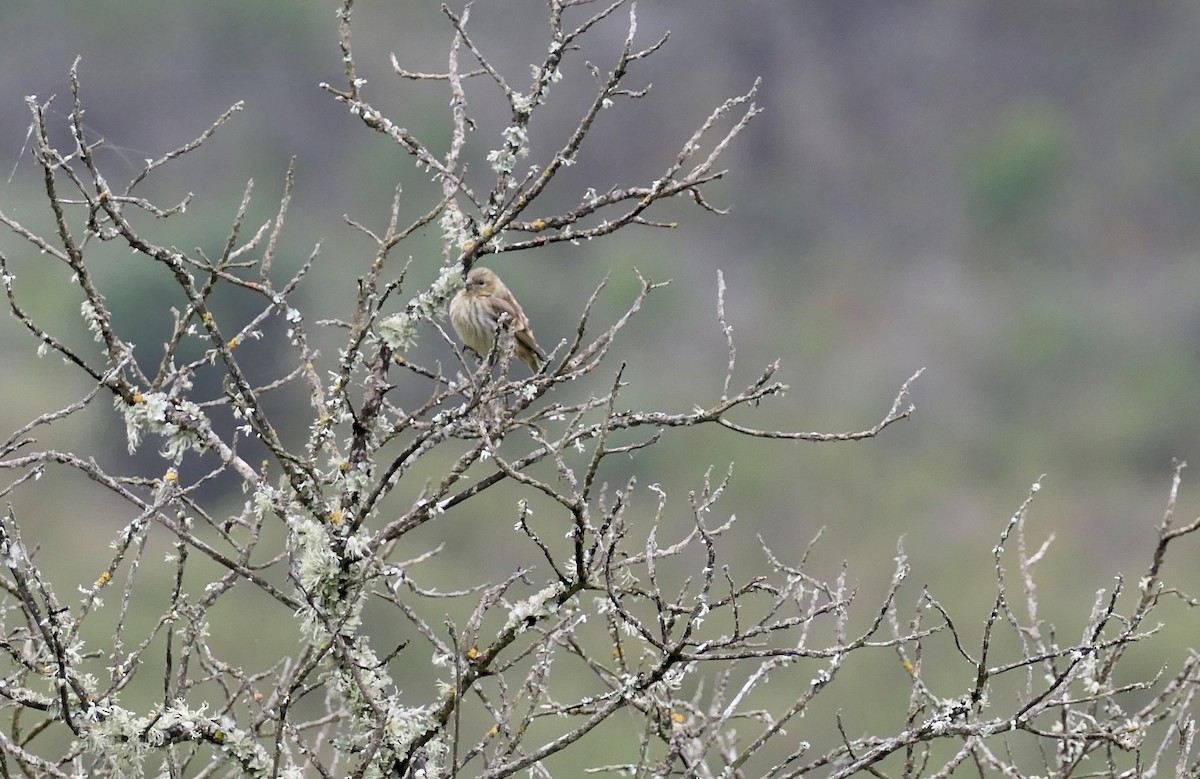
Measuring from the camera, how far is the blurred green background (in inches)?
1827

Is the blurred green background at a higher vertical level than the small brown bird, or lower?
higher

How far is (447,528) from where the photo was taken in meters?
43.3

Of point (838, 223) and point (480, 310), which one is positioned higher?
point (838, 223)

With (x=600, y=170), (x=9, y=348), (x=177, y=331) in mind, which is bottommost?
(x=177, y=331)

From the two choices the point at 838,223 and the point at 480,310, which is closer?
the point at 480,310

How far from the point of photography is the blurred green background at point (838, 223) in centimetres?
4641

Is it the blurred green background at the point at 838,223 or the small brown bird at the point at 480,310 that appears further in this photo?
the blurred green background at the point at 838,223

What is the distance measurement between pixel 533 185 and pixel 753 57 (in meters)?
54.7

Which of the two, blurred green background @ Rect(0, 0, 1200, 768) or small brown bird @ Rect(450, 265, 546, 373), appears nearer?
small brown bird @ Rect(450, 265, 546, 373)

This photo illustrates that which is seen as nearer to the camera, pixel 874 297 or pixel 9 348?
pixel 9 348

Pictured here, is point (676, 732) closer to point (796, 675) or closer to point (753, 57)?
point (796, 675)

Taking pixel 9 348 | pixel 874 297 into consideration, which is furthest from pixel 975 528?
pixel 9 348

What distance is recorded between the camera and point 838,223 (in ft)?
194

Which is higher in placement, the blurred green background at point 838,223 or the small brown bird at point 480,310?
the blurred green background at point 838,223
